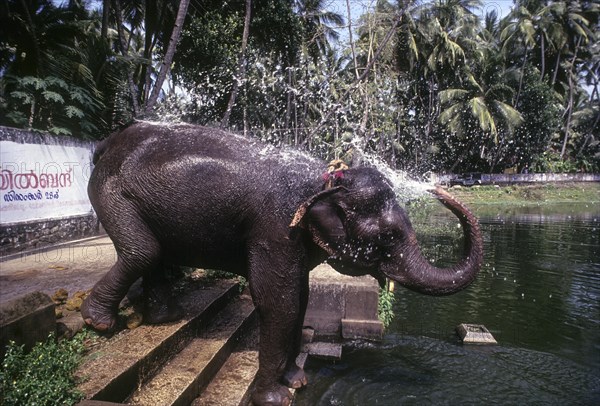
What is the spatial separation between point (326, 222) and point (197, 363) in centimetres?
177

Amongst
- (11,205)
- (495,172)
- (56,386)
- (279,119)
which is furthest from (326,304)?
(495,172)

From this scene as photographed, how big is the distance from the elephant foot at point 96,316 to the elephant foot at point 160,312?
420mm

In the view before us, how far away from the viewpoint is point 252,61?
53.9 ft

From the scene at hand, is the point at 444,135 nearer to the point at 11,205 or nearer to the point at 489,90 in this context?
the point at 489,90

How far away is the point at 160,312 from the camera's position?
4.46 metres

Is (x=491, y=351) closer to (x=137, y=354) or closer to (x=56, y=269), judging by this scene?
(x=137, y=354)

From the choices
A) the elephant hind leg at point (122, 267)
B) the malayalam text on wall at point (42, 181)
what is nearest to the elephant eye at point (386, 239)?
the elephant hind leg at point (122, 267)

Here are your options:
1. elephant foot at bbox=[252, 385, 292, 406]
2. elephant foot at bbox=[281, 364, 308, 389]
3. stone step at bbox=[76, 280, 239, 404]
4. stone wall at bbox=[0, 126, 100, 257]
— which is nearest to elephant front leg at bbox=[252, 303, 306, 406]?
elephant foot at bbox=[252, 385, 292, 406]

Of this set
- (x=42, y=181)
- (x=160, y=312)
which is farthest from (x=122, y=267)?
(x=42, y=181)

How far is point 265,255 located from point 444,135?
4228 centimetres

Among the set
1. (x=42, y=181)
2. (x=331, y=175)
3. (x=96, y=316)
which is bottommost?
(x=96, y=316)

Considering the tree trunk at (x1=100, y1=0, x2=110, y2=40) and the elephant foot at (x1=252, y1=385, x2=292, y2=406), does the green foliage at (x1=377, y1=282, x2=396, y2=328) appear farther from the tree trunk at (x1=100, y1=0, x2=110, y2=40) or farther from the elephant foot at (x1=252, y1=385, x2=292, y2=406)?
the tree trunk at (x1=100, y1=0, x2=110, y2=40)

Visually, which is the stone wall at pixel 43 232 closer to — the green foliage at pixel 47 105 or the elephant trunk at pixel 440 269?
the green foliage at pixel 47 105

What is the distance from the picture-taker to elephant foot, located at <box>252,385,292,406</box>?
3916 mm
